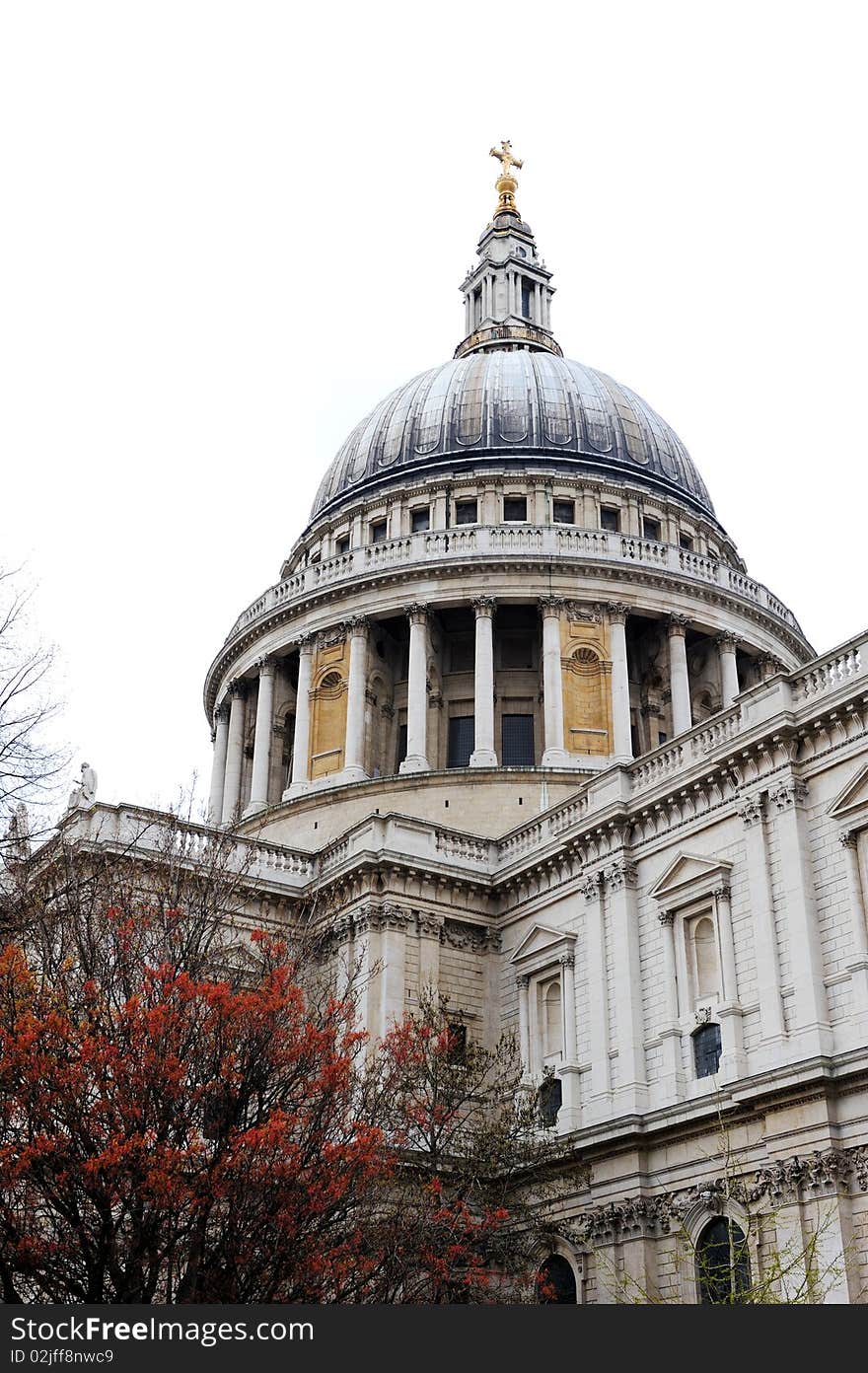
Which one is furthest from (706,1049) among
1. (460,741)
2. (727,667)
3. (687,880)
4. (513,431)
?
(513,431)

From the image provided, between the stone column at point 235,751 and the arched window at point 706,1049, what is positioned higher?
the stone column at point 235,751

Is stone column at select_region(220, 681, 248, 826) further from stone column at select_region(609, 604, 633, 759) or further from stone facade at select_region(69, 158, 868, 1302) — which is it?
stone column at select_region(609, 604, 633, 759)

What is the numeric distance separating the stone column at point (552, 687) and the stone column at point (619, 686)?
6.00ft

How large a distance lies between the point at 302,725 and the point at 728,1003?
80.0ft

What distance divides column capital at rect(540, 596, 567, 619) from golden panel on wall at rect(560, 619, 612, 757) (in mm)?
422

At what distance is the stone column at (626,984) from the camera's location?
32.2 metres

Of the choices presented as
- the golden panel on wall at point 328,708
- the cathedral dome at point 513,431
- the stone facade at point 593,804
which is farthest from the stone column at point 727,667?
the golden panel on wall at point 328,708

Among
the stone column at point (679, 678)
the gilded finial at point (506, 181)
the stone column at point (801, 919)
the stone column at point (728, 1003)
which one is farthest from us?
the gilded finial at point (506, 181)

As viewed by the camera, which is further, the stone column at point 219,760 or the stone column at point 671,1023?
the stone column at point 219,760

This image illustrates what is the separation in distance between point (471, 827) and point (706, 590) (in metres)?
13.4

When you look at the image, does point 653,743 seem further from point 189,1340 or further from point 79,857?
point 189,1340

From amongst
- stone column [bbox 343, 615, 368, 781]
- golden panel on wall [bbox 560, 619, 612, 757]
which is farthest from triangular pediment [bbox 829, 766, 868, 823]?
stone column [bbox 343, 615, 368, 781]

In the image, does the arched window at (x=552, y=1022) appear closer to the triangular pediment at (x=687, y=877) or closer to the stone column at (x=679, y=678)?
the triangular pediment at (x=687, y=877)

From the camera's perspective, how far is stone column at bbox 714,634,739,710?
51.6 metres
